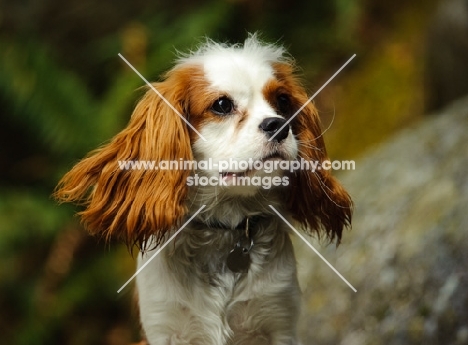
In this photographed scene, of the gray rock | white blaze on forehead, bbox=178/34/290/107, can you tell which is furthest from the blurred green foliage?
white blaze on forehead, bbox=178/34/290/107

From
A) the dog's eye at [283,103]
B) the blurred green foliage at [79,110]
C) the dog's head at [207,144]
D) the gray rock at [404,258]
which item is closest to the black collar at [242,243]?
the dog's head at [207,144]

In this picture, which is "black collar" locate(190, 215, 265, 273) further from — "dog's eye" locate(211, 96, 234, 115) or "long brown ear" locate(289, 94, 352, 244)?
"dog's eye" locate(211, 96, 234, 115)

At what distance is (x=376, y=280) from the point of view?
3732 mm

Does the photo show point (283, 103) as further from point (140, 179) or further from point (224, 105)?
point (140, 179)

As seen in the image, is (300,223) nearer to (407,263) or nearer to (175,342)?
(175,342)

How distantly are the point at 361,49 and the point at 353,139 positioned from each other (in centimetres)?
97

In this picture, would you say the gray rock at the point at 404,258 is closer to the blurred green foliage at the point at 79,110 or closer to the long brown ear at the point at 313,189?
the long brown ear at the point at 313,189

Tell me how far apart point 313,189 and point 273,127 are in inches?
16.3

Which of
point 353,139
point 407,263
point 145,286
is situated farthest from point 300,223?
point 353,139

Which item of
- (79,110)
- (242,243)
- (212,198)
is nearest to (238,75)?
(212,198)

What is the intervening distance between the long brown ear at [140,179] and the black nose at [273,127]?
0.29 m

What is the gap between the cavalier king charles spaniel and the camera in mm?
2668

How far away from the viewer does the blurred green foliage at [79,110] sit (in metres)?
5.48

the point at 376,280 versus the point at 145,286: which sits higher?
the point at 145,286
